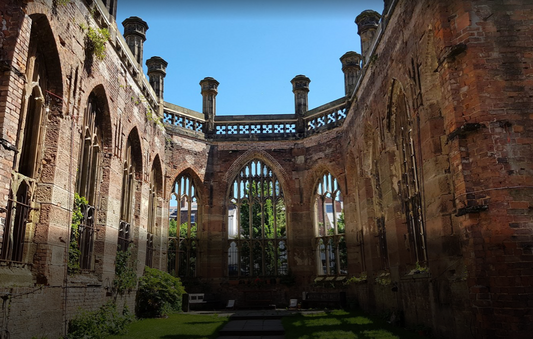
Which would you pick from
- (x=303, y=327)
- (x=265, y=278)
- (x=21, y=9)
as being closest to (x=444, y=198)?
(x=303, y=327)

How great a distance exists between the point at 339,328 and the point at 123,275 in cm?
684

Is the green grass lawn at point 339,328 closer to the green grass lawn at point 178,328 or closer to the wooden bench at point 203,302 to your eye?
the green grass lawn at point 178,328

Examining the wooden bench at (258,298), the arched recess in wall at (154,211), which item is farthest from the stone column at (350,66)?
the wooden bench at (258,298)

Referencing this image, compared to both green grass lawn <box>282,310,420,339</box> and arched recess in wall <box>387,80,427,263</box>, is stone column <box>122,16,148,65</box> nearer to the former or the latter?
arched recess in wall <box>387,80,427,263</box>

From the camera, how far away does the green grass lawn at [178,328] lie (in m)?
11.4

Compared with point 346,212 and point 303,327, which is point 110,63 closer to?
point 303,327

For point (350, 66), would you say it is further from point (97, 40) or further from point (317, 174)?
point (97, 40)

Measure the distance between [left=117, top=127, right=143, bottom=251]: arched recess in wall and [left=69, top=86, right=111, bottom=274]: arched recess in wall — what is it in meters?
1.81

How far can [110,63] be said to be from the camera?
44.9 ft

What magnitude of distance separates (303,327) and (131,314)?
592 cm

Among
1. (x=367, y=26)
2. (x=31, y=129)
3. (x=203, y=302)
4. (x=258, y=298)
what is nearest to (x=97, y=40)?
(x=31, y=129)

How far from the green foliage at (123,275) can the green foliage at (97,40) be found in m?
6.07

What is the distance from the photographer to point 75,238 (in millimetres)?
11695

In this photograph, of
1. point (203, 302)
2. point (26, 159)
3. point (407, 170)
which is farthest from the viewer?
point (203, 302)
